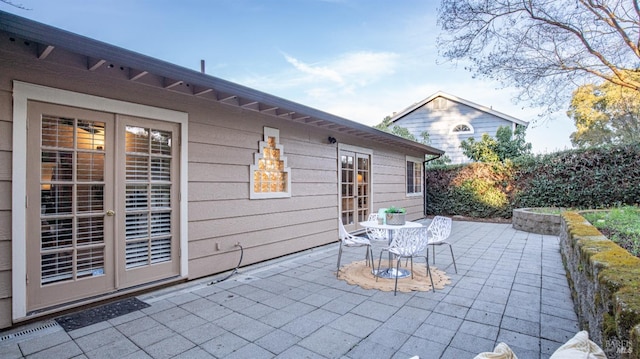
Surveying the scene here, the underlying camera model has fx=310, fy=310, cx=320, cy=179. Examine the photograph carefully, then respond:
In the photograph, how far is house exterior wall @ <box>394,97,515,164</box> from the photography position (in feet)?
40.4

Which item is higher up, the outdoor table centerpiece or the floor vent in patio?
the outdoor table centerpiece

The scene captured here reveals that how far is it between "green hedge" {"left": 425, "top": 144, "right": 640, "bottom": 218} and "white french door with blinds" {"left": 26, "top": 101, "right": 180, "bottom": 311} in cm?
899

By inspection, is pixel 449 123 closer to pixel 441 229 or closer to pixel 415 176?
pixel 415 176

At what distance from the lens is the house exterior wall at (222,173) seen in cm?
246

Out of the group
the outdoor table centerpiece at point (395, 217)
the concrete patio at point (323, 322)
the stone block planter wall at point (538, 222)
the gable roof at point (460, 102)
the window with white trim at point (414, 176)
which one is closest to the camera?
the concrete patio at point (323, 322)

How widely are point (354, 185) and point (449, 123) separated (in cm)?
812

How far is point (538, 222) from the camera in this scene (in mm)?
7062

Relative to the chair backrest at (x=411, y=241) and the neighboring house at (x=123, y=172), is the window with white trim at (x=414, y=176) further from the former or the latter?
the chair backrest at (x=411, y=241)

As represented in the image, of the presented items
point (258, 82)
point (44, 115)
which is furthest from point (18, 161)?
point (258, 82)

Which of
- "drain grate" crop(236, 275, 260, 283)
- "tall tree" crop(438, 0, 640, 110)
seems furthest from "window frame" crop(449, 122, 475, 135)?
"drain grate" crop(236, 275, 260, 283)

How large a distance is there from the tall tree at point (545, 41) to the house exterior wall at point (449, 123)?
641cm

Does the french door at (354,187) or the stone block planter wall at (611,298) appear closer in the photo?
the stone block planter wall at (611,298)

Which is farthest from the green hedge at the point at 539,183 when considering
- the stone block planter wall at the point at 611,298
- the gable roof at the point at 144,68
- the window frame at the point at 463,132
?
the stone block planter wall at the point at 611,298

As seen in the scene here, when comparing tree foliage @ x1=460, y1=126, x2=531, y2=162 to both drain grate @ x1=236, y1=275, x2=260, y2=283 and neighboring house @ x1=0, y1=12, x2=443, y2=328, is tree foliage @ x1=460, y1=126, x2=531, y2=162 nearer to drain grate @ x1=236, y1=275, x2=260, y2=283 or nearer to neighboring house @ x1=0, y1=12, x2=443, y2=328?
neighboring house @ x1=0, y1=12, x2=443, y2=328
